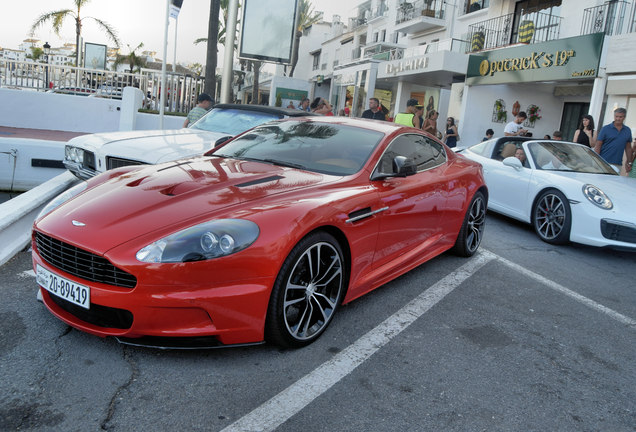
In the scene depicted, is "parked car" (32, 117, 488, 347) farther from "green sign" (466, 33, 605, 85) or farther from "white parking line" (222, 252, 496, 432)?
"green sign" (466, 33, 605, 85)

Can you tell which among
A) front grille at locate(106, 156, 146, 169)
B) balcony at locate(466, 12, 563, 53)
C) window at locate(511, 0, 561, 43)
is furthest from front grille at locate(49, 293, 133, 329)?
window at locate(511, 0, 561, 43)

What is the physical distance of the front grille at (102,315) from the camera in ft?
8.32

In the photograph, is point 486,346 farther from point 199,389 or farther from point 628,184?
point 628,184

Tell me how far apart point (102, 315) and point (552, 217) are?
5.56 metres

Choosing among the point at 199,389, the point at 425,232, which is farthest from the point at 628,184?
the point at 199,389

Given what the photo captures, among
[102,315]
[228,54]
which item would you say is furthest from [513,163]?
[228,54]

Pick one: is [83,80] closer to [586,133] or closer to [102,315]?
[586,133]

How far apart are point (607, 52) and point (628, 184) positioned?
1054 cm

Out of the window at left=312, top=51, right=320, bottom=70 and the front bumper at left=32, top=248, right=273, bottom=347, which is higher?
the window at left=312, top=51, right=320, bottom=70

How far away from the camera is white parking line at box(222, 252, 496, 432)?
2.28m

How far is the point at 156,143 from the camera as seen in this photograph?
19.1 feet

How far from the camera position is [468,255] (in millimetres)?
5297

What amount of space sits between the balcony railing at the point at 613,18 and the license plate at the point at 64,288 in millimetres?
17299

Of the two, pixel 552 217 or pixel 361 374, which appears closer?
pixel 361 374
